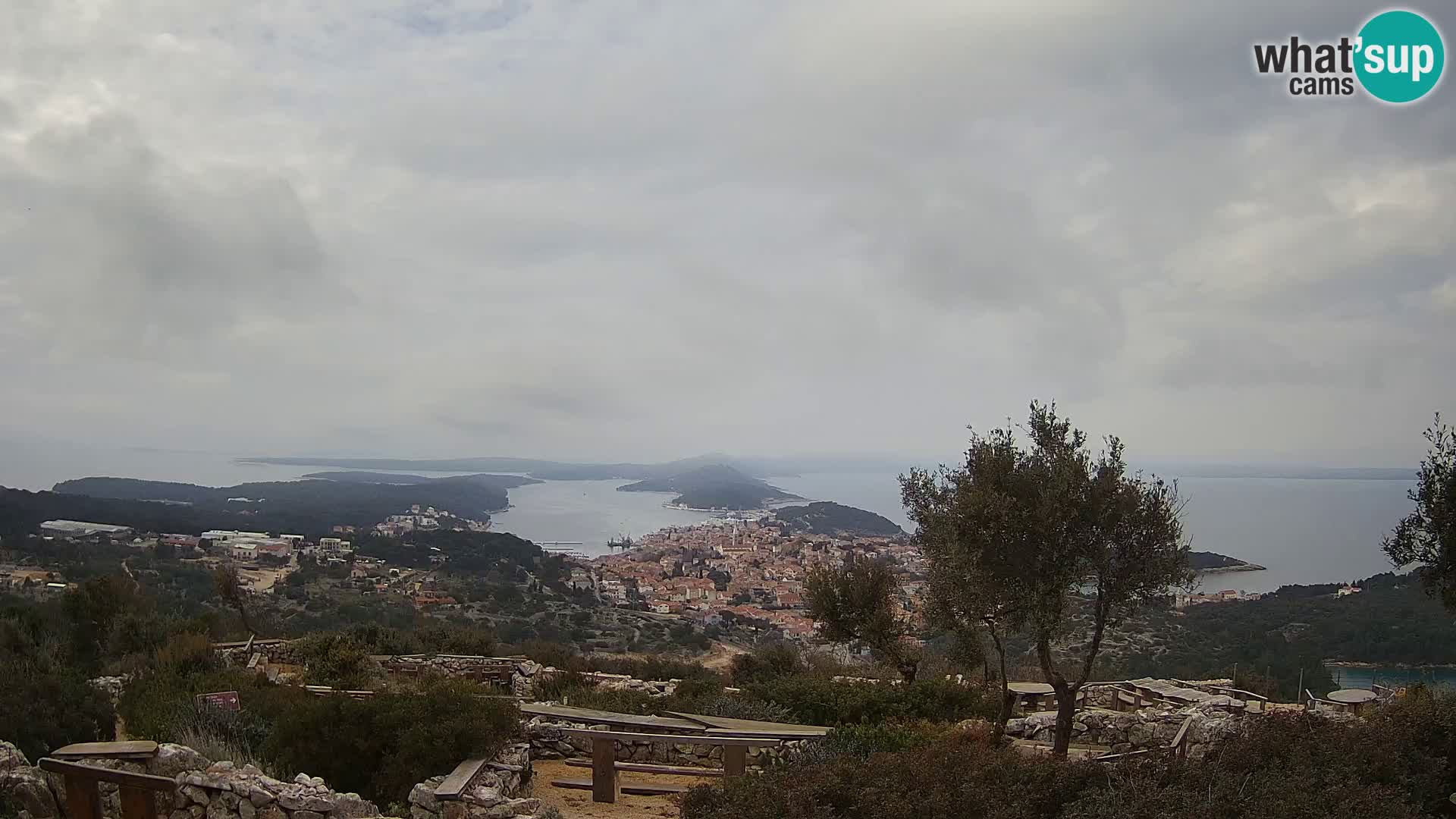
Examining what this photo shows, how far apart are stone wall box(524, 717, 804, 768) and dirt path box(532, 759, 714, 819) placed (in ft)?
0.72

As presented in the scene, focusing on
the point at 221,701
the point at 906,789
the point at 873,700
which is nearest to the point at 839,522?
the point at 873,700

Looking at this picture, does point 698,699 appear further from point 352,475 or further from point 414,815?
point 352,475

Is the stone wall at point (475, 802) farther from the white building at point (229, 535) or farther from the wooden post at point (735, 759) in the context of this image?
the white building at point (229, 535)

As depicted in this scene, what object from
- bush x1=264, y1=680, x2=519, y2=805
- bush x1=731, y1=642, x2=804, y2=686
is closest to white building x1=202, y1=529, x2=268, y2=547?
bush x1=731, y1=642, x2=804, y2=686

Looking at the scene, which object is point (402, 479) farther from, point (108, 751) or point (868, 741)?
point (868, 741)

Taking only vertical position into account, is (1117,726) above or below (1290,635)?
above

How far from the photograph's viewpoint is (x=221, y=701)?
9.49 meters

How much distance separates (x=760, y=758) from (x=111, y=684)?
10601 mm

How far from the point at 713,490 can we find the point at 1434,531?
9243 centimetres

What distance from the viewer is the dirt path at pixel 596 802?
8.16 metres

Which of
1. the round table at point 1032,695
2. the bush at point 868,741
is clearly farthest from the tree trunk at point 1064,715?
the round table at point 1032,695

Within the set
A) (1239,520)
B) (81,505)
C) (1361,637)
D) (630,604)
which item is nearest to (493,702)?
(1361,637)

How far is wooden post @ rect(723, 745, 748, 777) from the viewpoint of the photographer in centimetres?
823

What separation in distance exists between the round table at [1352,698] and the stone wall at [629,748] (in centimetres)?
888
